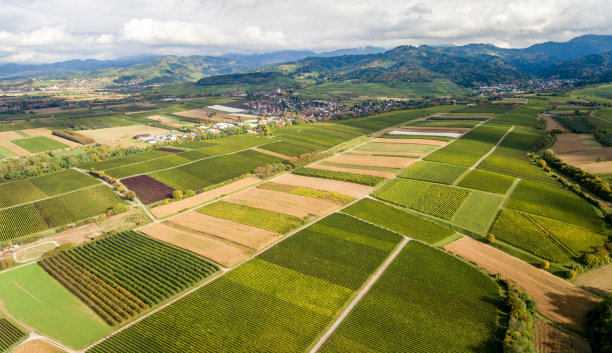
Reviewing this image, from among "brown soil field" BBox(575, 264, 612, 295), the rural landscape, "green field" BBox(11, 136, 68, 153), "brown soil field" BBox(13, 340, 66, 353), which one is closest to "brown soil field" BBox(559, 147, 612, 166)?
the rural landscape

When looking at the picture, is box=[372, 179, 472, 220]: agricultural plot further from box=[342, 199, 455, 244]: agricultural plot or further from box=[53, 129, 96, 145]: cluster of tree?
box=[53, 129, 96, 145]: cluster of tree

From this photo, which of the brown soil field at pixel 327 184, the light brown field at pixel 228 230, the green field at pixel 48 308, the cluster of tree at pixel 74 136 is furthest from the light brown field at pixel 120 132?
the green field at pixel 48 308

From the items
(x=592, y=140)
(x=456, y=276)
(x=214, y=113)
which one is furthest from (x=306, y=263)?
(x=214, y=113)

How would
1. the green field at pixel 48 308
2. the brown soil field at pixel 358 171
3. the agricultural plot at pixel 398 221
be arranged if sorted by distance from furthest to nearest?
1. the brown soil field at pixel 358 171
2. the agricultural plot at pixel 398 221
3. the green field at pixel 48 308

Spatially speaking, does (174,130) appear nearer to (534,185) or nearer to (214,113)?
(214,113)

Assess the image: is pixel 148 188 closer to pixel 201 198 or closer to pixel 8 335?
pixel 201 198

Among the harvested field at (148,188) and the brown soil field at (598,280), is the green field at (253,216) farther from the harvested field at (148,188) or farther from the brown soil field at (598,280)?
the brown soil field at (598,280)

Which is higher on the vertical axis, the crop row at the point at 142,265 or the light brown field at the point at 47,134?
the light brown field at the point at 47,134
